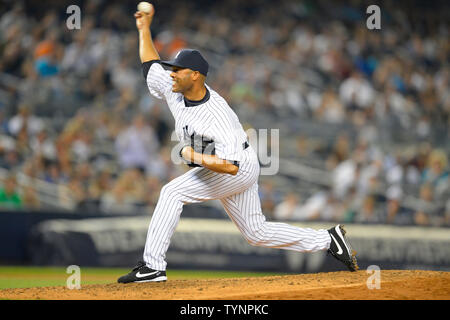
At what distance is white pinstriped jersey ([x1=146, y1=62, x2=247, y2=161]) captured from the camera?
4855 millimetres

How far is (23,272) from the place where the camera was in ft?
30.2

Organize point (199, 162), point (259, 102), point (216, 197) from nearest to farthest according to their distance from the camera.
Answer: point (199, 162), point (216, 197), point (259, 102)

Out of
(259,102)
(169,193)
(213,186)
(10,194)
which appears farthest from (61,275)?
(259,102)

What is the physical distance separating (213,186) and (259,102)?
302 inches

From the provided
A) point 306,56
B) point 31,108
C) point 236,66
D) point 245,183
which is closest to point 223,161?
point 245,183

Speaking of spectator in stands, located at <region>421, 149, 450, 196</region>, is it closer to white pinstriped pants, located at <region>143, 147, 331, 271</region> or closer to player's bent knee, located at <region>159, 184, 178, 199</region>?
white pinstriped pants, located at <region>143, 147, 331, 271</region>

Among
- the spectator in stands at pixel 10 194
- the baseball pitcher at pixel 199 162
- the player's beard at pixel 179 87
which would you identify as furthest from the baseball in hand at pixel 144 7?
the spectator in stands at pixel 10 194

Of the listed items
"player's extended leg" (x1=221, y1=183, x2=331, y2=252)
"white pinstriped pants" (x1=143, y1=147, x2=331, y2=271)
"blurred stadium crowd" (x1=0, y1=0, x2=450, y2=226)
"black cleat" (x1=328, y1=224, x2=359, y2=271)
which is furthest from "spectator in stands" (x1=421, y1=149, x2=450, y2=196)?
"white pinstriped pants" (x1=143, y1=147, x2=331, y2=271)

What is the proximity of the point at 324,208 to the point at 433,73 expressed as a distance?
506 centimetres

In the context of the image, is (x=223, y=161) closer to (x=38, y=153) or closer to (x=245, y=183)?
(x=245, y=183)

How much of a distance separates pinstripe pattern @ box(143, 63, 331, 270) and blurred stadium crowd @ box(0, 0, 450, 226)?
189 inches

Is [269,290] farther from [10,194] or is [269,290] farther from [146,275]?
[10,194]

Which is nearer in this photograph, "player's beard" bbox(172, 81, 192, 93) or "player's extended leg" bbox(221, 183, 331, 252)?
"player's beard" bbox(172, 81, 192, 93)

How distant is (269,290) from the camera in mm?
4793
